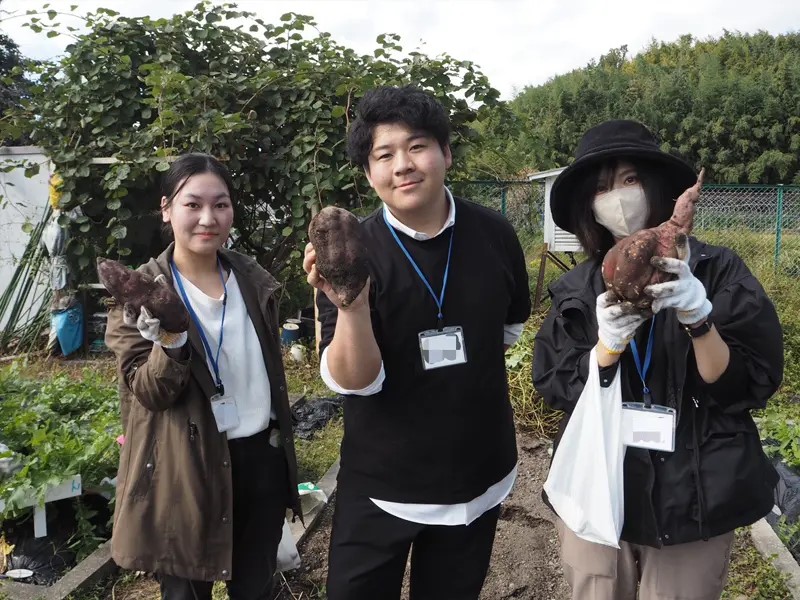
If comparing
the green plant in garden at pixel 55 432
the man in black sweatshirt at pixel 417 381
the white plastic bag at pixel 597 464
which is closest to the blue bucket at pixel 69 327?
the green plant in garden at pixel 55 432

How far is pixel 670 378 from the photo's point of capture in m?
1.53

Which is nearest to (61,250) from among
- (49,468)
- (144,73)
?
(144,73)

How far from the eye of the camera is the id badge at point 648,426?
150cm

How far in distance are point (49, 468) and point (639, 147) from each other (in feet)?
9.48

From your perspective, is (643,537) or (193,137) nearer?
(643,537)

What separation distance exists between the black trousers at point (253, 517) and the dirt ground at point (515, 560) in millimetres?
681

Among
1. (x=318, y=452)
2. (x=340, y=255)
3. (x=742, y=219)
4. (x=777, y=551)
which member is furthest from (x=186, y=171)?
(x=742, y=219)

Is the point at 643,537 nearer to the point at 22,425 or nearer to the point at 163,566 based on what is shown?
the point at 163,566

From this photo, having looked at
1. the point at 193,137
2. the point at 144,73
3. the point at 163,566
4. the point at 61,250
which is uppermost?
the point at 144,73

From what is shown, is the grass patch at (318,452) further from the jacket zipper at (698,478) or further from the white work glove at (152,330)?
the jacket zipper at (698,478)

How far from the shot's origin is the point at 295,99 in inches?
214

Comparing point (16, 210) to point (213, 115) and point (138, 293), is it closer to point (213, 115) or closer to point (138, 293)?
point (213, 115)

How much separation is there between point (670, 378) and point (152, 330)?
1.41 meters

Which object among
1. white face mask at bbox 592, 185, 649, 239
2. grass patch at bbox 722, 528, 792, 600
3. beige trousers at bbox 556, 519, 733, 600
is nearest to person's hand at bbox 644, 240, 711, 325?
white face mask at bbox 592, 185, 649, 239
